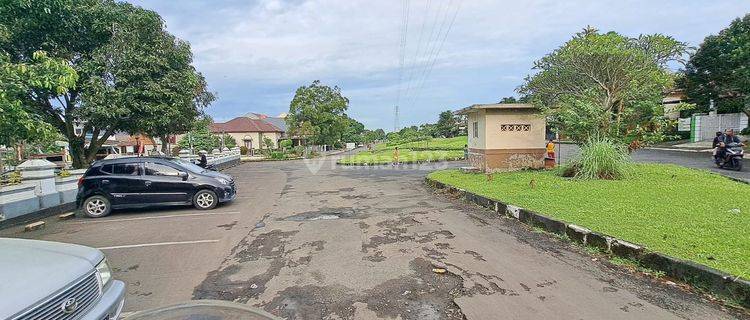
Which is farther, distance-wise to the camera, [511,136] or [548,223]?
[511,136]

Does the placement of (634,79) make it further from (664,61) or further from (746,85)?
(746,85)

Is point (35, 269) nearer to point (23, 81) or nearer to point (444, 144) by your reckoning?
point (23, 81)

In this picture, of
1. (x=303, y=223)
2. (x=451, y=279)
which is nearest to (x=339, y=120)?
(x=303, y=223)

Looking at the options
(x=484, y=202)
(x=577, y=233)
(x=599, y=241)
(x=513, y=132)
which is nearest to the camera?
(x=599, y=241)

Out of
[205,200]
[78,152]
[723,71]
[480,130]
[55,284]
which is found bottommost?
[205,200]

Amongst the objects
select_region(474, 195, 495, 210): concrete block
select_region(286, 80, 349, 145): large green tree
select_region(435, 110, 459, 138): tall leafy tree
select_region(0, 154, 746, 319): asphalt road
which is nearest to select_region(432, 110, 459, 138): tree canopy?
select_region(435, 110, 459, 138): tall leafy tree

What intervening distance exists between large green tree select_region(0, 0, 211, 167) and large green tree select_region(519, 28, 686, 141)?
1335cm

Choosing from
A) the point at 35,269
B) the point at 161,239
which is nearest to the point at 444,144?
the point at 161,239

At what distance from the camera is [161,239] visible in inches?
270

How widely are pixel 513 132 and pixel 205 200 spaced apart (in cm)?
1032

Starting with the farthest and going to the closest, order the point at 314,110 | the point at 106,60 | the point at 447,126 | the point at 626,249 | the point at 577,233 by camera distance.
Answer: the point at 447,126 → the point at 314,110 → the point at 106,60 → the point at 577,233 → the point at 626,249

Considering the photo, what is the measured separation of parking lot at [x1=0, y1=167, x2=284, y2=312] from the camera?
455 centimetres

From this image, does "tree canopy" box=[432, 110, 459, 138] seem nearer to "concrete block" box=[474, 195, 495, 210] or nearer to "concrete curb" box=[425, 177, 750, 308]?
"concrete block" box=[474, 195, 495, 210]

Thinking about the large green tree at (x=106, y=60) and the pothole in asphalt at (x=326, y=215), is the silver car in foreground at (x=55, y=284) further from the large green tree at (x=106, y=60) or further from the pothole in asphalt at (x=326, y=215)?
the large green tree at (x=106, y=60)
